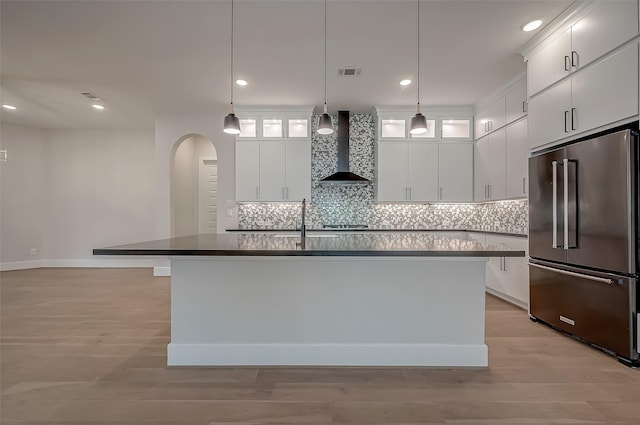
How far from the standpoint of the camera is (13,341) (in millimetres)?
2838

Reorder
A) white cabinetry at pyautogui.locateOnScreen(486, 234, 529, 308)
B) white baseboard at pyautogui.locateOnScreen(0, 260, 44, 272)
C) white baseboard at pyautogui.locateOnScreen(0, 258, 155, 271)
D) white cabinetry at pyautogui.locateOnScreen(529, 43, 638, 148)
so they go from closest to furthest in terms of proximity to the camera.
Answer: white cabinetry at pyautogui.locateOnScreen(529, 43, 638, 148), white cabinetry at pyautogui.locateOnScreen(486, 234, 529, 308), white baseboard at pyautogui.locateOnScreen(0, 260, 44, 272), white baseboard at pyautogui.locateOnScreen(0, 258, 155, 271)

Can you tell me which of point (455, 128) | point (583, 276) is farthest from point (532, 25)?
point (455, 128)

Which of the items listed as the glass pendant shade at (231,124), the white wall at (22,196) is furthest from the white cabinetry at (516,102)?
the white wall at (22,196)

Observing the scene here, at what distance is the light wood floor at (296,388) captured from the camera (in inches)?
70.6

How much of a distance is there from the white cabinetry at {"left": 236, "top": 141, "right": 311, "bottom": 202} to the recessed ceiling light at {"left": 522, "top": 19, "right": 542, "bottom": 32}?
3.11m

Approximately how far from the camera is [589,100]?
2615 millimetres

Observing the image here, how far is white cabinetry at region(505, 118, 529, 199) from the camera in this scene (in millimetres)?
3832

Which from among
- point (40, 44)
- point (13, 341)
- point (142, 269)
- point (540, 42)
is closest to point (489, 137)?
point (540, 42)

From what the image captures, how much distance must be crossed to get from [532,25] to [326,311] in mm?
3110

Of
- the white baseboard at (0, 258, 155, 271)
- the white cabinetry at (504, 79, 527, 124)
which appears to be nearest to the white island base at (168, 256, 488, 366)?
the white cabinetry at (504, 79, 527, 124)

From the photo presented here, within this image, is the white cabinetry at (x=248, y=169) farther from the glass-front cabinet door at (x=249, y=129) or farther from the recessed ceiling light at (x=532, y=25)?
the recessed ceiling light at (x=532, y=25)

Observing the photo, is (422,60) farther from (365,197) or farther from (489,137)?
(365,197)

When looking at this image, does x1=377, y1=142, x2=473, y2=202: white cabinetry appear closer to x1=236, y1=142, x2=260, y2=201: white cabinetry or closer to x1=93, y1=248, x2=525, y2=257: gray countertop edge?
x1=236, y1=142, x2=260, y2=201: white cabinetry

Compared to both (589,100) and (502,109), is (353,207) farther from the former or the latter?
(589,100)
